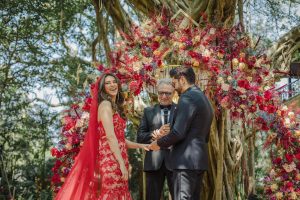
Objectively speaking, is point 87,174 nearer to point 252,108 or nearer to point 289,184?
point 252,108

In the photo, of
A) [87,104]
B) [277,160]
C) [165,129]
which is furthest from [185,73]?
[277,160]

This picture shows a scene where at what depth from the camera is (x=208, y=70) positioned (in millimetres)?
4551

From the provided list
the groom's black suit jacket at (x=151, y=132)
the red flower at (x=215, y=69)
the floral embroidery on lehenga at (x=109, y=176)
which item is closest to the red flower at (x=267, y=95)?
the red flower at (x=215, y=69)

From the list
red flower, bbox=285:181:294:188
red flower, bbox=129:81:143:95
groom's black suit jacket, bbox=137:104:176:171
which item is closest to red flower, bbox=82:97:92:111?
red flower, bbox=129:81:143:95

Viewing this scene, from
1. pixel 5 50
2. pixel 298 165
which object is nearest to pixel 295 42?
pixel 298 165

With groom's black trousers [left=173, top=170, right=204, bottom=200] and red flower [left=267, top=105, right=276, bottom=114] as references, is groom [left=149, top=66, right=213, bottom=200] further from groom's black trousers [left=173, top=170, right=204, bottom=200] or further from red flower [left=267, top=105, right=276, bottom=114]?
red flower [left=267, top=105, right=276, bottom=114]

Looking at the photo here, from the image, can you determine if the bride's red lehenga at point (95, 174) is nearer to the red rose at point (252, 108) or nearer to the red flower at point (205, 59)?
the red flower at point (205, 59)

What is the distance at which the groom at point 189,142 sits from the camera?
135 inches

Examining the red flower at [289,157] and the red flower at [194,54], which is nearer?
the red flower at [194,54]

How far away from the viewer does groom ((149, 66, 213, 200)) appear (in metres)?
3.43

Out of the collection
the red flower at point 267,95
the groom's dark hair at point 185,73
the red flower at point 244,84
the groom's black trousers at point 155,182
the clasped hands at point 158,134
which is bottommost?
the groom's black trousers at point 155,182

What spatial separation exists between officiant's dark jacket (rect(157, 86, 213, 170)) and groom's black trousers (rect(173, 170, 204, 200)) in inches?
2.0

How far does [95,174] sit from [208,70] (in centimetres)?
157

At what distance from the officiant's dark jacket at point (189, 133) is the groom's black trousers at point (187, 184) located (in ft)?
0.17
